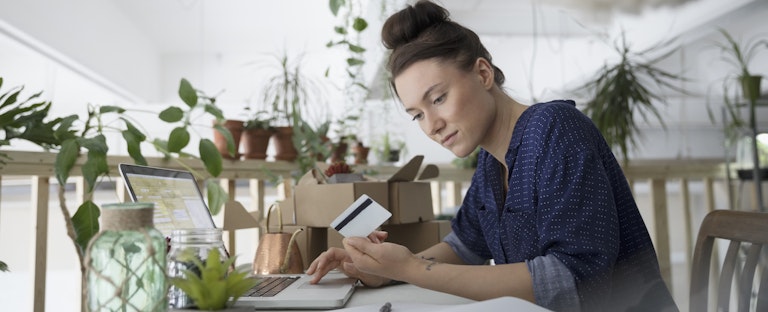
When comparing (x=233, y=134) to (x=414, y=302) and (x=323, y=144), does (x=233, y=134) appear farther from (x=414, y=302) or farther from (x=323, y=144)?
(x=414, y=302)

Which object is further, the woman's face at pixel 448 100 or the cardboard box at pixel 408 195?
the cardboard box at pixel 408 195

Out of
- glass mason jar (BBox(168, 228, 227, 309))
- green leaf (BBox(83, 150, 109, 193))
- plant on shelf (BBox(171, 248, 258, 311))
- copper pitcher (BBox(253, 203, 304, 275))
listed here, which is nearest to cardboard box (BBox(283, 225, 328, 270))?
copper pitcher (BBox(253, 203, 304, 275))

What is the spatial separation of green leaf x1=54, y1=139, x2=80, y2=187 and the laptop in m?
0.10

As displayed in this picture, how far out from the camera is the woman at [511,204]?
910 millimetres

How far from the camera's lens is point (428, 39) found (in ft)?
3.81

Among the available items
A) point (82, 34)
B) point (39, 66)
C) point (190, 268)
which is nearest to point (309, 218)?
point (190, 268)

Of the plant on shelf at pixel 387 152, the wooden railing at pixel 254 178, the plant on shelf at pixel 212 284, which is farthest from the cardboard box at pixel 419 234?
the plant on shelf at pixel 387 152

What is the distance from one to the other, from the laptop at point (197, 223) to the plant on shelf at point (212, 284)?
0.36ft

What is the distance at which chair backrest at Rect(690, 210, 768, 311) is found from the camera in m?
1.00

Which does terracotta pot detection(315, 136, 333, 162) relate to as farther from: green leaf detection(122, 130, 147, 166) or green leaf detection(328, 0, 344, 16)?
green leaf detection(122, 130, 147, 166)

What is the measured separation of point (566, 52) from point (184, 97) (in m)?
4.77

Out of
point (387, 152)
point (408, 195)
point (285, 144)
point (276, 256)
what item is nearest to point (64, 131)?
point (276, 256)

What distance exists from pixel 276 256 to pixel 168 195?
259 mm

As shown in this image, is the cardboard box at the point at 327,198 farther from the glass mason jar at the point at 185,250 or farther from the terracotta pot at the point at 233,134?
the terracotta pot at the point at 233,134
